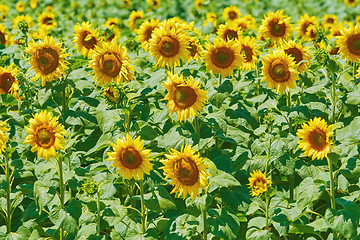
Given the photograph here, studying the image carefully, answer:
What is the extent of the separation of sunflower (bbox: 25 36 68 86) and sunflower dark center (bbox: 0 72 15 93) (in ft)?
1.33

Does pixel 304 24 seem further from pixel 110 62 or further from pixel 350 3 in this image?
pixel 350 3

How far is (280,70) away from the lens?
4234 mm

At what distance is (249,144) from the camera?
14.2 ft

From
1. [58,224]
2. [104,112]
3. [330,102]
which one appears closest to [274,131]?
[330,102]

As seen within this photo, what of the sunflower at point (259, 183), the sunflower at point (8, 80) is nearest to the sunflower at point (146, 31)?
the sunflower at point (8, 80)

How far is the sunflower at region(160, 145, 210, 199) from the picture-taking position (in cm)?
338

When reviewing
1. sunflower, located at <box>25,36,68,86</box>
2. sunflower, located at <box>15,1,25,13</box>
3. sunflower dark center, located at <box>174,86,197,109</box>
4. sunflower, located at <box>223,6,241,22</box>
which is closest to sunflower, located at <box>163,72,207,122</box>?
sunflower dark center, located at <box>174,86,197,109</box>

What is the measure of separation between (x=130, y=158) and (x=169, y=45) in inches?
46.6

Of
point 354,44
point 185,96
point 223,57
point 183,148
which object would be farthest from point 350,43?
point 183,148

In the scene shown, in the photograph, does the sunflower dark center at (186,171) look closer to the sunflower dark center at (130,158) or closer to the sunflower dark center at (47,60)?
the sunflower dark center at (130,158)

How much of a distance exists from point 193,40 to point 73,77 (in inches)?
44.2

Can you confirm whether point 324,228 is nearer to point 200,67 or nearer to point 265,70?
point 265,70

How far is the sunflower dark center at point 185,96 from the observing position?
145 inches

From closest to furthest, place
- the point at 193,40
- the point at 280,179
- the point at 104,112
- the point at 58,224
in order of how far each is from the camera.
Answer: the point at 58,224 → the point at 104,112 → the point at 280,179 → the point at 193,40
